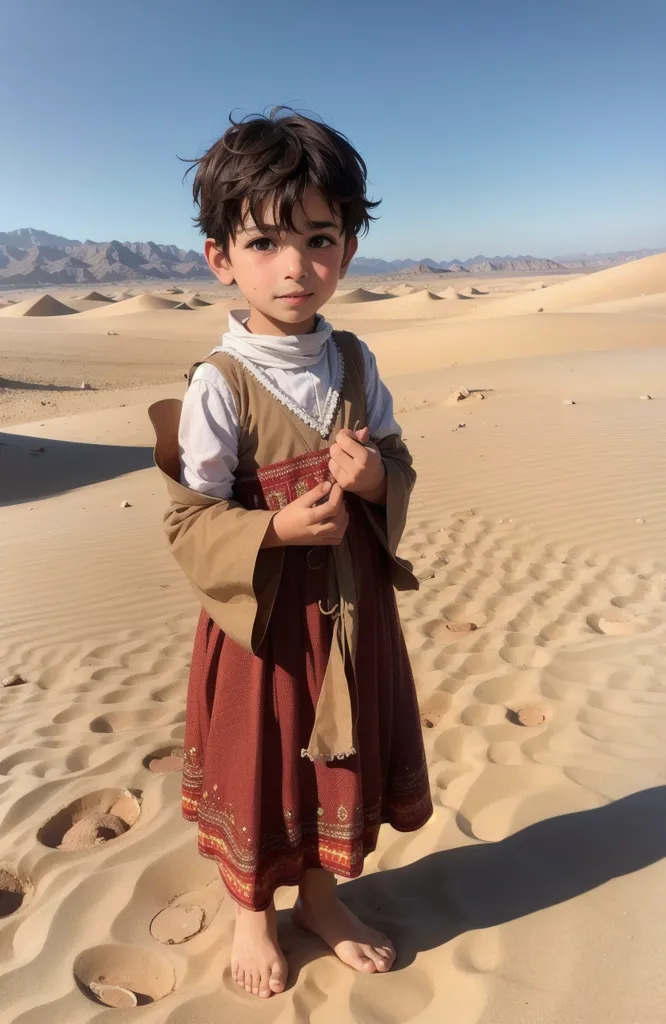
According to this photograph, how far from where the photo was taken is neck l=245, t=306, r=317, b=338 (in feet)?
5.41

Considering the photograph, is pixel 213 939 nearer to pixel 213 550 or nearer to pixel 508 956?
pixel 508 956

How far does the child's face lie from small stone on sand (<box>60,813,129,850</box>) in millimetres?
1911

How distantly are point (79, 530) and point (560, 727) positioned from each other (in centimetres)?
481

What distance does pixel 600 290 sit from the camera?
34.8 meters

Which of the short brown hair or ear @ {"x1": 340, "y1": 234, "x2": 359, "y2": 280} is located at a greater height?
the short brown hair

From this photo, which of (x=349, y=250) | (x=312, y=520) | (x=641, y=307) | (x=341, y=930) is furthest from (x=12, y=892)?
(x=641, y=307)

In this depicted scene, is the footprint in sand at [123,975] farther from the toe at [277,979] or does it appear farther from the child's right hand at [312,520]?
the child's right hand at [312,520]

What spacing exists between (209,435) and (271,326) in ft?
1.00

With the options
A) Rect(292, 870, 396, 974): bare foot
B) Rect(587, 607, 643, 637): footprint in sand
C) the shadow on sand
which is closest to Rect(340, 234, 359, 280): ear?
Rect(292, 870, 396, 974): bare foot

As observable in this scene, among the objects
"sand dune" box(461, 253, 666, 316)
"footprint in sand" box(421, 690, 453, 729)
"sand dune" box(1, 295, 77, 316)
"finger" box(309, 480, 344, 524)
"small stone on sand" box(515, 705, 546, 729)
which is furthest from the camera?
"sand dune" box(1, 295, 77, 316)

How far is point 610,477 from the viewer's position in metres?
6.67

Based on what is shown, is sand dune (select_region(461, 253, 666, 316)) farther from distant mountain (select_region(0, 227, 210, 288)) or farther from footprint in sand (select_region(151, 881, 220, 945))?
distant mountain (select_region(0, 227, 210, 288))

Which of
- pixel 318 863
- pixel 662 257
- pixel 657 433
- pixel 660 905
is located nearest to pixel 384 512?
pixel 318 863

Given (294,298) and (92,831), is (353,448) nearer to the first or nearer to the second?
(294,298)
